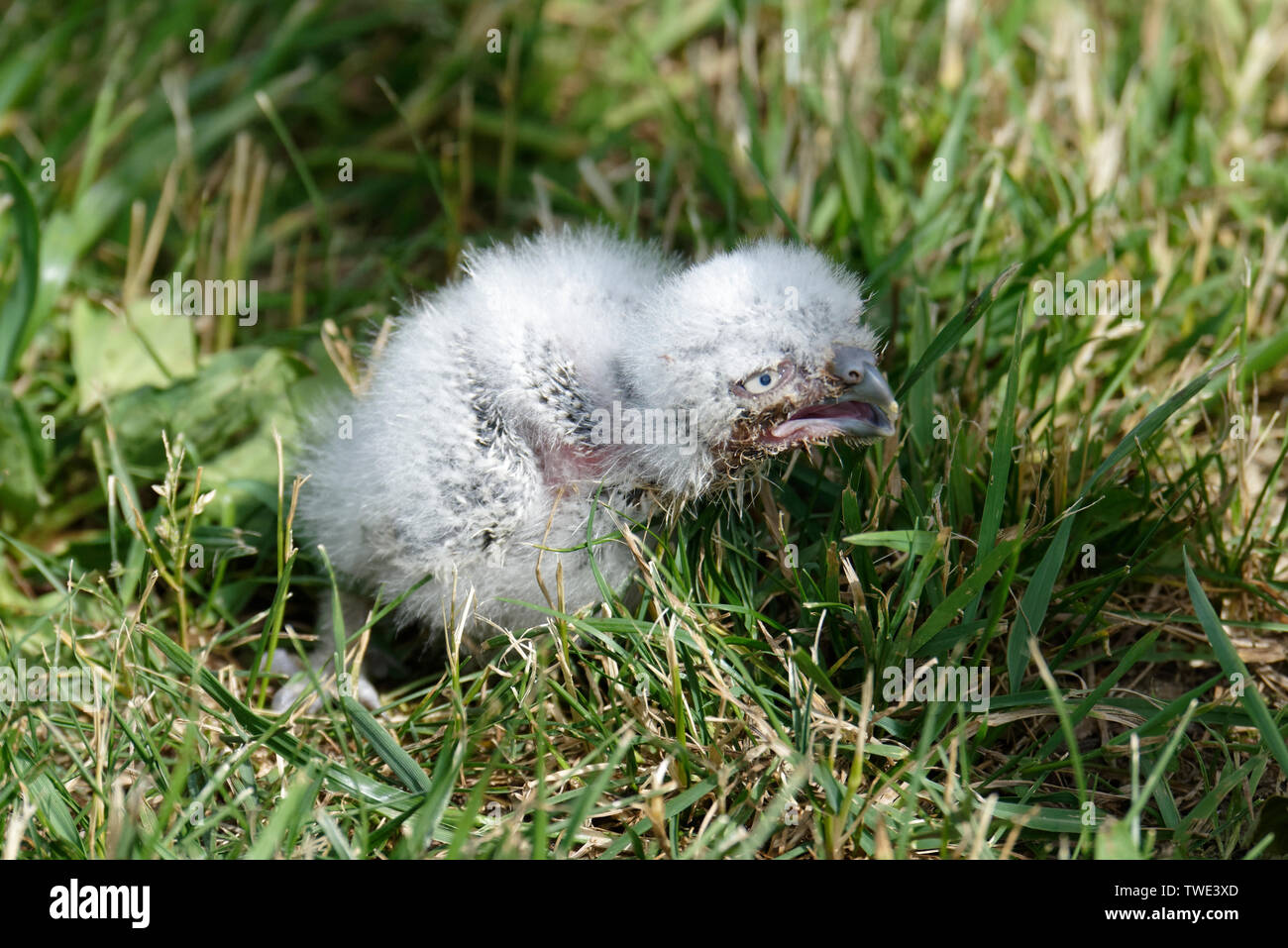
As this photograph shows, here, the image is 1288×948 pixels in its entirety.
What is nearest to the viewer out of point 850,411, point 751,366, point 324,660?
point 751,366

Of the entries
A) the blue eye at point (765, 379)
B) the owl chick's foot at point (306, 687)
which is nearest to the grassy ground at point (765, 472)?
the owl chick's foot at point (306, 687)

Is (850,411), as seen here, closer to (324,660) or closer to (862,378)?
(862,378)

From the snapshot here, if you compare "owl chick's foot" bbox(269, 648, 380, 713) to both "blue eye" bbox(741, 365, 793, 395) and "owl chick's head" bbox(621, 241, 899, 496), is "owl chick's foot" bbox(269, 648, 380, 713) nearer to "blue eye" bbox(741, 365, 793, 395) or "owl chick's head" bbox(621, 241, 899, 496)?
"owl chick's head" bbox(621, 241, 899, 496)

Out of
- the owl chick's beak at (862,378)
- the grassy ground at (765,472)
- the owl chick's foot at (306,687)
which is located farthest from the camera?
the owl chick's foot at (306,687)

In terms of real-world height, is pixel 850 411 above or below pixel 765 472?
above

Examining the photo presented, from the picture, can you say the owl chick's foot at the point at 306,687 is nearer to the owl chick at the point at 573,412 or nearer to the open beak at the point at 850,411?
the owl chick at the point at 573,412

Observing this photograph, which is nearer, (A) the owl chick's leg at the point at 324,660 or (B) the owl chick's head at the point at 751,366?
(B) the owl chick's head at the point at 751,366

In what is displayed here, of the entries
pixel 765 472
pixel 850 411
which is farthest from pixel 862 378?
pixel 765 472
